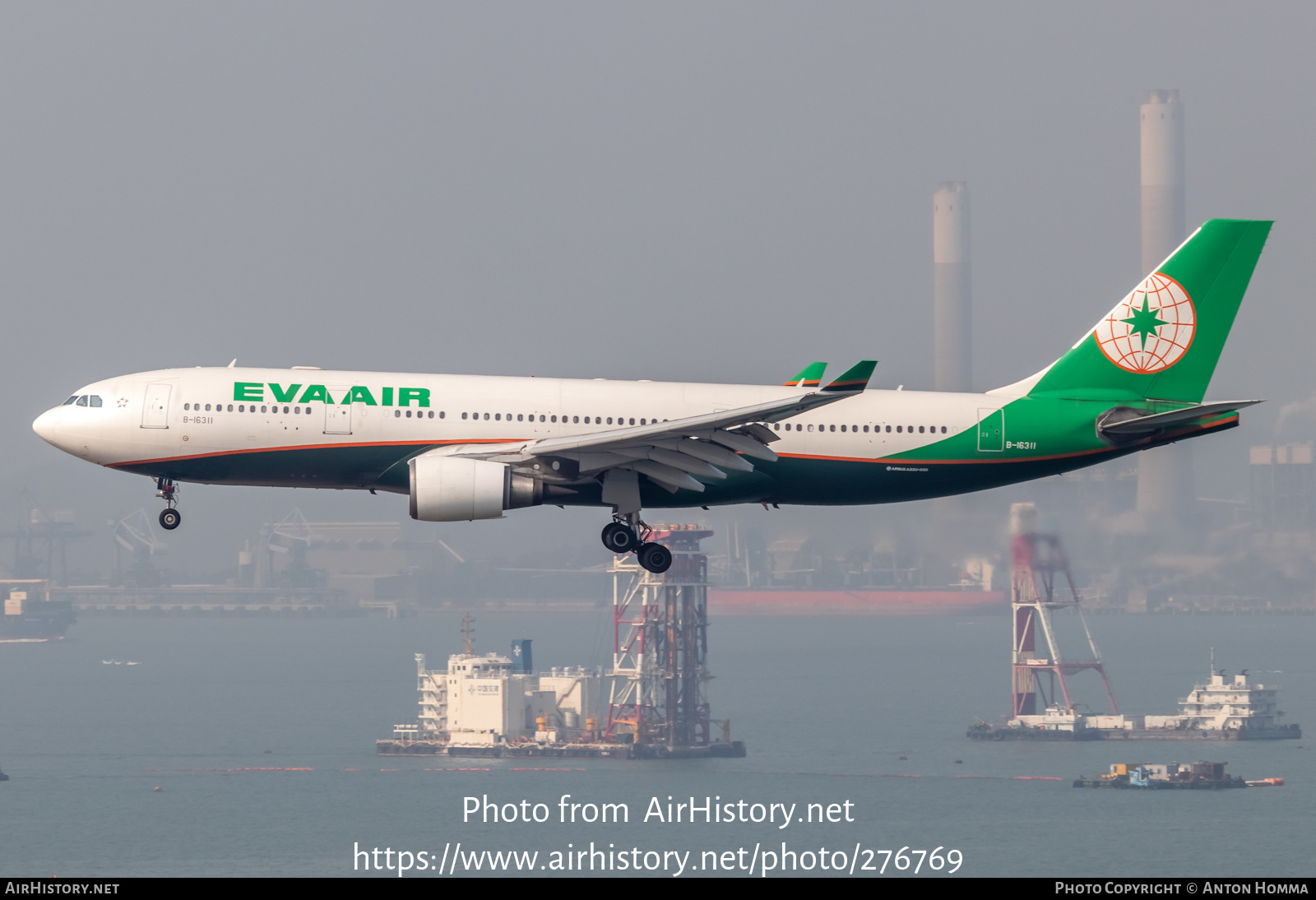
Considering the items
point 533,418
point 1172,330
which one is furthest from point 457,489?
point 1172,330

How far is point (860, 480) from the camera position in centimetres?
4162

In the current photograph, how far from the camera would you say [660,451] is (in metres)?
39.2

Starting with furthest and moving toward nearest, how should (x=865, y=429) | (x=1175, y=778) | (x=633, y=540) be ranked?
(x=1175, y=778) → (x=865, y=429) → (x=633, y=540)

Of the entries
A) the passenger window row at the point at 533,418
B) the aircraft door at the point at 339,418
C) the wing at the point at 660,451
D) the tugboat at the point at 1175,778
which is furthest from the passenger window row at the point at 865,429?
the tugboat at the point at 1175,778

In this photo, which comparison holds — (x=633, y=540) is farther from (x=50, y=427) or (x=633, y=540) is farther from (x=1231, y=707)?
(x=1231, y=707)

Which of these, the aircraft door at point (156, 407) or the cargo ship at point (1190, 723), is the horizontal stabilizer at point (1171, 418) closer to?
the aircraft door at point (156, 407)

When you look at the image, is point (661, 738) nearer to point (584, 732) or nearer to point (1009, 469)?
point (584, 732)

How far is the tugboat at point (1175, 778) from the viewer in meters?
140

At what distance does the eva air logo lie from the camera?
4397 centimetres

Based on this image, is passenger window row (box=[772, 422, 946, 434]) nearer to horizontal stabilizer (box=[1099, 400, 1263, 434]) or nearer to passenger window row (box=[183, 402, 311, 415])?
horizontal stabilizer (box=[1099, 400, 1263, 434])

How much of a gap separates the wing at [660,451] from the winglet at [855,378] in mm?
1993

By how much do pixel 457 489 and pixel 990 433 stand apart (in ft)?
45.2
